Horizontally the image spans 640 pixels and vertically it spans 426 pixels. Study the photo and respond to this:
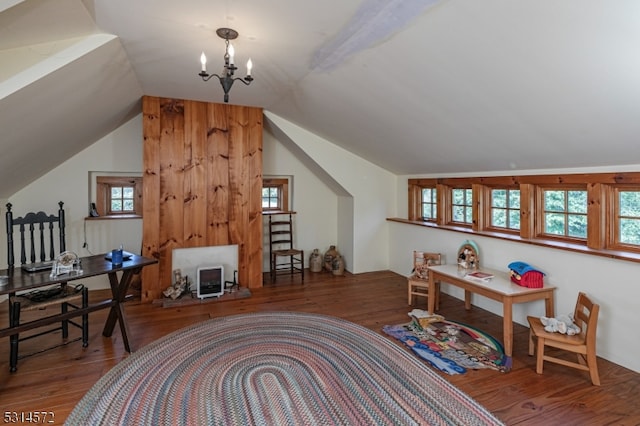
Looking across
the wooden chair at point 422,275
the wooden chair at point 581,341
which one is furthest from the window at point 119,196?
the wooden chair at point 581,341

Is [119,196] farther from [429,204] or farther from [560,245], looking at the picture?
[560,245]

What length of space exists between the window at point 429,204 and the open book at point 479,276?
5.09 feet

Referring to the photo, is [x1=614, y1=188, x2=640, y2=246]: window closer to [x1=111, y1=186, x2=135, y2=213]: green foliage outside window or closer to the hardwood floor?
the hardwood floor

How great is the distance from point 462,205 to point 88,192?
5030mm

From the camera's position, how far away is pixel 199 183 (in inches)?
176

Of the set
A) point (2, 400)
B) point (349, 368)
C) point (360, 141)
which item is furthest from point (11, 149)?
point (360, 141)

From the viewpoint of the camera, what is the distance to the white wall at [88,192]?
4.33 m

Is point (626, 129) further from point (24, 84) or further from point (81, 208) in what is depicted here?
point (81, 208)

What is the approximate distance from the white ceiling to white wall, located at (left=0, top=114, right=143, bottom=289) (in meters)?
0.60

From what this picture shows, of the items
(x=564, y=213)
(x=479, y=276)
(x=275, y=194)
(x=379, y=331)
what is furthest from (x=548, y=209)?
(x=275, y=194)

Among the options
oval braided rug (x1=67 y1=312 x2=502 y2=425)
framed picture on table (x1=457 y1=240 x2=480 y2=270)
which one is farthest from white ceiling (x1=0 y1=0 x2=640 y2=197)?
oval braided rug (x1=67 y1=312 x2=502 y2=425)

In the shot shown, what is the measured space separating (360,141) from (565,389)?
3.35 meters

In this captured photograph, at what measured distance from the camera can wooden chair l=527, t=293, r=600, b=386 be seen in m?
2.42

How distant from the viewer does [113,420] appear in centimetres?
205
